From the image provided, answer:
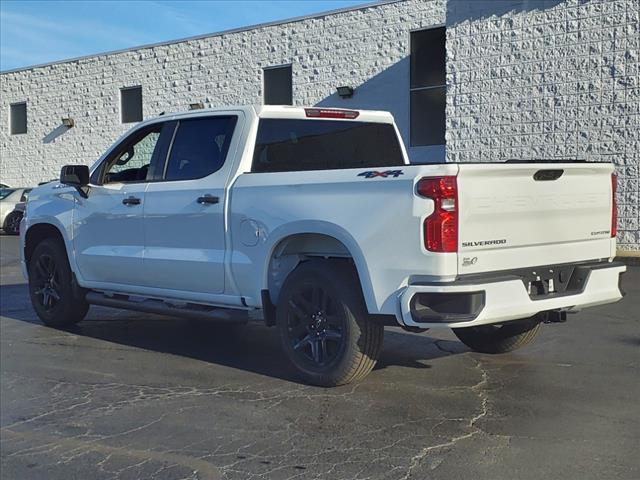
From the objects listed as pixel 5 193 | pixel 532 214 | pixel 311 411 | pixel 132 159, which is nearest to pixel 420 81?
pixel 132 159

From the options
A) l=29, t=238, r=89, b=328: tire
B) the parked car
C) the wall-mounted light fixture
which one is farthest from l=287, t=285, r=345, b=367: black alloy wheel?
the parked car

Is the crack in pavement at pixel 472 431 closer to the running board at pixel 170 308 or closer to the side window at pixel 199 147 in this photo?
the running board at pixel 170 308

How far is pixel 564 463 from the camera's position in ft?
13.1

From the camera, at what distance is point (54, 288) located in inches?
318

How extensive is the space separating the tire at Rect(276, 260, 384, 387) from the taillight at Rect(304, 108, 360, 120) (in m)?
1.60

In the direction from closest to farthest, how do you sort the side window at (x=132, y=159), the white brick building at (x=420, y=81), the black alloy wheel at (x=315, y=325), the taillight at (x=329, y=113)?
1. the black alloy wheel at (x=315, y=325)
2. the taillight at (x=329, y=113)
3. the side window at (x=132, y=159)
4. the white brick building at (x=420, y=81)

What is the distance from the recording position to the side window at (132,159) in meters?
7.15

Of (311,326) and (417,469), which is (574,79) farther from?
(417,469)

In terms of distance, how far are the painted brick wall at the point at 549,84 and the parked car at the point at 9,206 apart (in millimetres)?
13748

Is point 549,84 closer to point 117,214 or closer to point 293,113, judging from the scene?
point 293,113

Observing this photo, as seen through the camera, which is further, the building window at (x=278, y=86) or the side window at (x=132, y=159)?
the building window at (x=278, y=86)

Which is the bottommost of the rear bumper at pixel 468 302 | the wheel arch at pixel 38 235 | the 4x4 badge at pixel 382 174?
the rear bumper at pixel 468 302

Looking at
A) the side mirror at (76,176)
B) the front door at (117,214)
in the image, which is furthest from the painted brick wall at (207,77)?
the side mirror at (76,176)

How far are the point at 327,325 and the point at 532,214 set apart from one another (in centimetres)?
166
